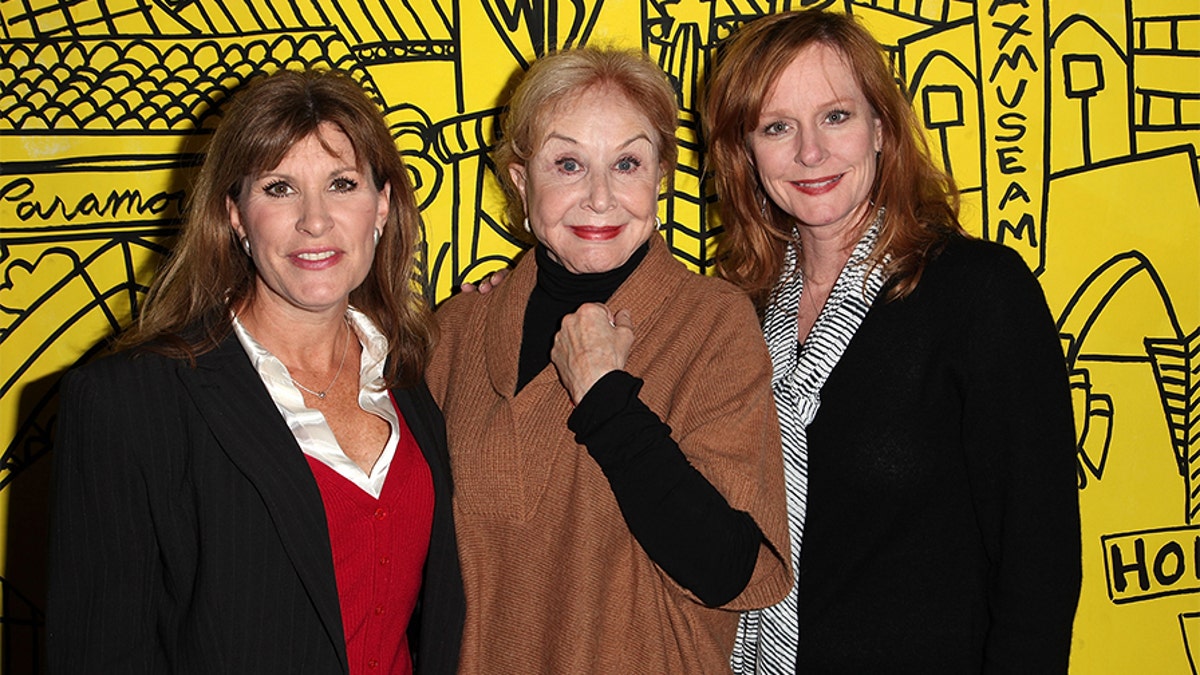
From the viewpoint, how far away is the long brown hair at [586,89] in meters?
1.77

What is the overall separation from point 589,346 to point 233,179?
0.63m

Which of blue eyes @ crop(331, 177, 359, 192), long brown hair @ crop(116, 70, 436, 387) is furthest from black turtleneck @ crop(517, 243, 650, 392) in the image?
blue eyes @ crop(331, 177, 359, 192)

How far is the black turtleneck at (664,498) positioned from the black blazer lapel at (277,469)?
16.8 inches

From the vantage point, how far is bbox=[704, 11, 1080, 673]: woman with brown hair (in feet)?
5.57

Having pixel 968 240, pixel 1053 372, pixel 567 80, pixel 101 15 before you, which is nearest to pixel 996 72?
pixel 968 240

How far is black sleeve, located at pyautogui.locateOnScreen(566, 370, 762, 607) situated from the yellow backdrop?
3.12 feet

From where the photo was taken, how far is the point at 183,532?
150cm

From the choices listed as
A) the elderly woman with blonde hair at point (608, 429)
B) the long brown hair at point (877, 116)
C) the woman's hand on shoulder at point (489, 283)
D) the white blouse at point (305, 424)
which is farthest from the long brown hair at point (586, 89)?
the white blouse at point (305, 424)

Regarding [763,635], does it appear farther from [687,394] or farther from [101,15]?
[101,15]

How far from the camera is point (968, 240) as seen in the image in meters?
1.80

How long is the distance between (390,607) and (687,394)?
0.61 meters

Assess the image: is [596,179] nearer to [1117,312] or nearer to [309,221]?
[309,221]

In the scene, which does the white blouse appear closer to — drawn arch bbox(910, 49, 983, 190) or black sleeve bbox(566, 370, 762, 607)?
black sleeve bbox(566, 370, 762, 607)

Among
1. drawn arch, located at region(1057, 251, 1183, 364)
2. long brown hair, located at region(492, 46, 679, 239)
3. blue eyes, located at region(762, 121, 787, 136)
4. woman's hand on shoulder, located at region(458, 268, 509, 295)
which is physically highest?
long brown hair, located at region(492, 46, 679, 239)
